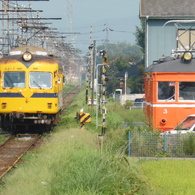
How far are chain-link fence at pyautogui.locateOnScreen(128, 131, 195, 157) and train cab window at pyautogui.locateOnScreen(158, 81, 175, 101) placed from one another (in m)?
3.46

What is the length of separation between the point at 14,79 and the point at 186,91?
746 cm

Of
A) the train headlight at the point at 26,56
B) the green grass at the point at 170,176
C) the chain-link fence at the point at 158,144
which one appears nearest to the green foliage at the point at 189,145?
the chain-link fence at the point at 158,144

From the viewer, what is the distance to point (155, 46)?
30.5 m

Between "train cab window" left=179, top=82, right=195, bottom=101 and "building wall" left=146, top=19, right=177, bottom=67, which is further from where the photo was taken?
"building wall" left=146, top=19, right=177, bottom=67

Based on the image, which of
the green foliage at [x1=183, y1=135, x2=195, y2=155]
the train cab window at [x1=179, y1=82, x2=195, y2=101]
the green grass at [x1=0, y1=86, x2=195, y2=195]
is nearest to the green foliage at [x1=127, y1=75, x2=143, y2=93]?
the train cab window at [x1=179, y1=82, x2=195, y2=101]

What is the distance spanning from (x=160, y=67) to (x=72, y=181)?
368 inches

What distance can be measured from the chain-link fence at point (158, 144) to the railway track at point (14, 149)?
335cm

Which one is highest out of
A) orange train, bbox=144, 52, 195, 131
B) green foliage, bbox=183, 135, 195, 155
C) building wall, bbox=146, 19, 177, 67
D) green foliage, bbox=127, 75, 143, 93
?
building wall, bbox=146, 19, 177, 67

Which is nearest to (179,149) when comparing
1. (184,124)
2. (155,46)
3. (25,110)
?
(184,124)

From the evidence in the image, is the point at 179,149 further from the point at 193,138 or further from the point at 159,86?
the point at 159,86

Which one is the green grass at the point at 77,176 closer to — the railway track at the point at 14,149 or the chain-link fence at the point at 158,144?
the railway track at the point at 14,149

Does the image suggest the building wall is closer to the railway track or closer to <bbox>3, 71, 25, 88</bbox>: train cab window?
<bbox>3, 71, 25, 88</bbox>: train cab window

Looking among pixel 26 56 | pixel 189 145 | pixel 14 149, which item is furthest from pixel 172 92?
pixel 26 56

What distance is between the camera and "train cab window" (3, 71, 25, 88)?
22062mm
